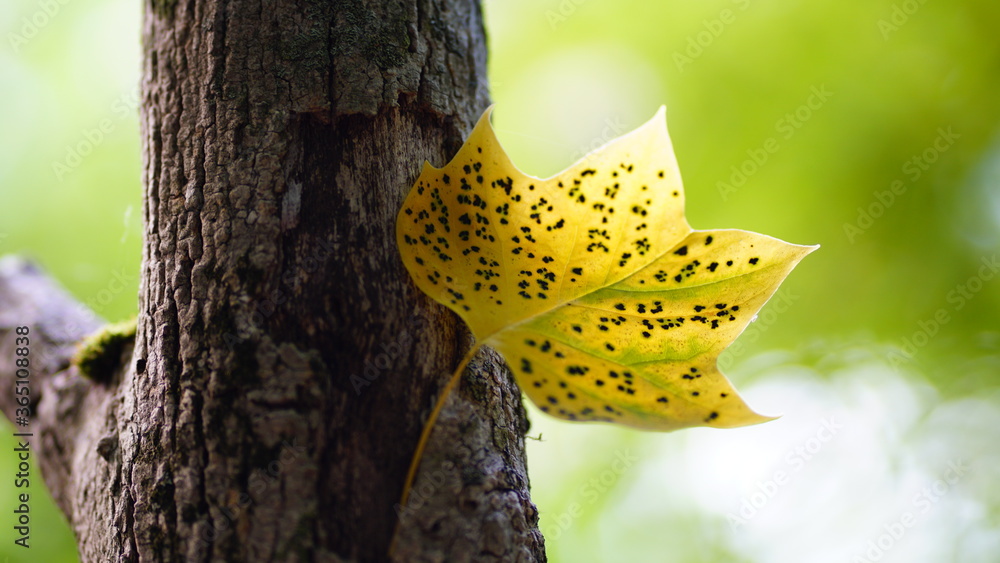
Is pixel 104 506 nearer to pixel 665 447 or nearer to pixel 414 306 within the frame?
pixel 414 306

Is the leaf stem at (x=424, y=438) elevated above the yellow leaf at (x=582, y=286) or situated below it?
below

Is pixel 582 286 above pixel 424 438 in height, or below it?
above

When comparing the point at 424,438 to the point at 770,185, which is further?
the point at 770,185

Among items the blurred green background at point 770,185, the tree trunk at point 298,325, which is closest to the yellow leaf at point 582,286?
the tree trunk at point 298,325

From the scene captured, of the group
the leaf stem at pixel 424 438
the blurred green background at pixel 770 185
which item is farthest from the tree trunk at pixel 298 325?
the blurred green background at pixel 770 185

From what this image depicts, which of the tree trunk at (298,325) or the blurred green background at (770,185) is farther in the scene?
the blurred green background at (770,185)

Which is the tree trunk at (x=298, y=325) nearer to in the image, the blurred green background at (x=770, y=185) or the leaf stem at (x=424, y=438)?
the leaf stem at (x=424, y=438)

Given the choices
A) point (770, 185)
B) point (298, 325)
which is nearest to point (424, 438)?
point (298, 325)

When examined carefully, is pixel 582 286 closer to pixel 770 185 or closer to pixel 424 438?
pixel 424 438
